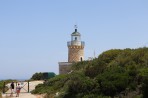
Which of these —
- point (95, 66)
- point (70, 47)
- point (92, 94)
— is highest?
point (70, 47)

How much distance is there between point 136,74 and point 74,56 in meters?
30.0

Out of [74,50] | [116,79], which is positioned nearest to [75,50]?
[74,50]

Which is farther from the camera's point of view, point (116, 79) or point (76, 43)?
point (76, 43)

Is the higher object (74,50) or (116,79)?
(74,50)

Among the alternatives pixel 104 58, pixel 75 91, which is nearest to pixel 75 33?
pixel 104 58

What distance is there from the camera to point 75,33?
5059cm

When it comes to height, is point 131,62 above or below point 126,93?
above

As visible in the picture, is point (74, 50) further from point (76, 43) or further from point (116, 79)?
point (116, 79)

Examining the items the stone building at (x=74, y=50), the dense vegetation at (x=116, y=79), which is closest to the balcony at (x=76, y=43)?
the stone building at (x=74, y=50)

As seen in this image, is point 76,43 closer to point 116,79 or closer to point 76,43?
point 76,43

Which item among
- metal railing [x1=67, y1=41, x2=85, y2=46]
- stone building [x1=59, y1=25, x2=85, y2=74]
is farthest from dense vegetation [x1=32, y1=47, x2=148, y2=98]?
metal railing [x1=67, y1=41, x2=85, y2=46]

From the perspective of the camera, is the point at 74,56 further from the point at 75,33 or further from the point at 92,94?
the point at 92,94

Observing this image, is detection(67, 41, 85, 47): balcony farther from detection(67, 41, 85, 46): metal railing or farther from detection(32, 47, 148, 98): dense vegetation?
detection(32, 47, 148, 98): dense vegetation

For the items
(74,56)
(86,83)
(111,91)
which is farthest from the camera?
(74,56)
